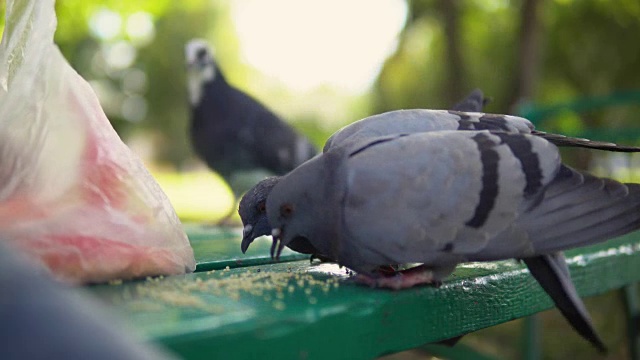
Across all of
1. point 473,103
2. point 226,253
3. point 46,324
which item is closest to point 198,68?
point 226,253

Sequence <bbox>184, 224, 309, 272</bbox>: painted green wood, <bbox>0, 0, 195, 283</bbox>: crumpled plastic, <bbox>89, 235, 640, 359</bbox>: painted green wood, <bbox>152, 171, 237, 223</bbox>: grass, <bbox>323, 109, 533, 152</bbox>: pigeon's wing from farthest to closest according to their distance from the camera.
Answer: <bbox>152, 171, 237, 223</bbox>: grass < <bbox>184, 224, 309, 272</bbox>: painted green wood < <bbox>323, 109, 533, 152</bbox>: pigeon's wing < <bbox>0, 0, 195, 283</bbox>: crumpled plastic < <bbox>89, 235, 640, 359</bbox>: painted green wood

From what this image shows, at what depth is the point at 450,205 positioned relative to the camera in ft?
3.27

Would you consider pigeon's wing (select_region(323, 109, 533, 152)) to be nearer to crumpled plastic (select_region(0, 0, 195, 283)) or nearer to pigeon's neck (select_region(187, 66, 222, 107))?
crumpled plastic (select_region(0, 0, 195, 283))

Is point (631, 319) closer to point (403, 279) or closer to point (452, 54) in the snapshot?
point (403, 279)

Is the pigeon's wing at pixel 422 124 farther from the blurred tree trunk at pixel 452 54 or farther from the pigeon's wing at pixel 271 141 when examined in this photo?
the blurred tree trunk at pixel 452 54

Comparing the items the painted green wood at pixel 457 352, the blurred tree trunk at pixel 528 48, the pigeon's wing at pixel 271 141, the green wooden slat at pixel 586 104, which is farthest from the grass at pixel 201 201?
the blurred tree trunk at pixel 528 48

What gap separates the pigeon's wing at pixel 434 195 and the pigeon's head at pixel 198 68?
243cm

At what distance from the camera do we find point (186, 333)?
0.69 m

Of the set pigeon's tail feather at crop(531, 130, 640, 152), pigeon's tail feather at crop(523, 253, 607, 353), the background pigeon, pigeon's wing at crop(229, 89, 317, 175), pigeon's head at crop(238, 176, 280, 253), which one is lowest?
pigeon's wing at crop(229, 89, 317, 175)

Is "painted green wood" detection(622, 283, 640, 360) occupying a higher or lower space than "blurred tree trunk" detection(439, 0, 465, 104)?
lower

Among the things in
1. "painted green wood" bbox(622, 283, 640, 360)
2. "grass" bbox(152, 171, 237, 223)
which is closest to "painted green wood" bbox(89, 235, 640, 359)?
"grass" bbox(152, 171, 237, 223)

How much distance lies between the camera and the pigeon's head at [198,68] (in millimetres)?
3389

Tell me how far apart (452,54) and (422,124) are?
15.8 feet

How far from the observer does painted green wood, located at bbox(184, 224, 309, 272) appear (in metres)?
1.29
